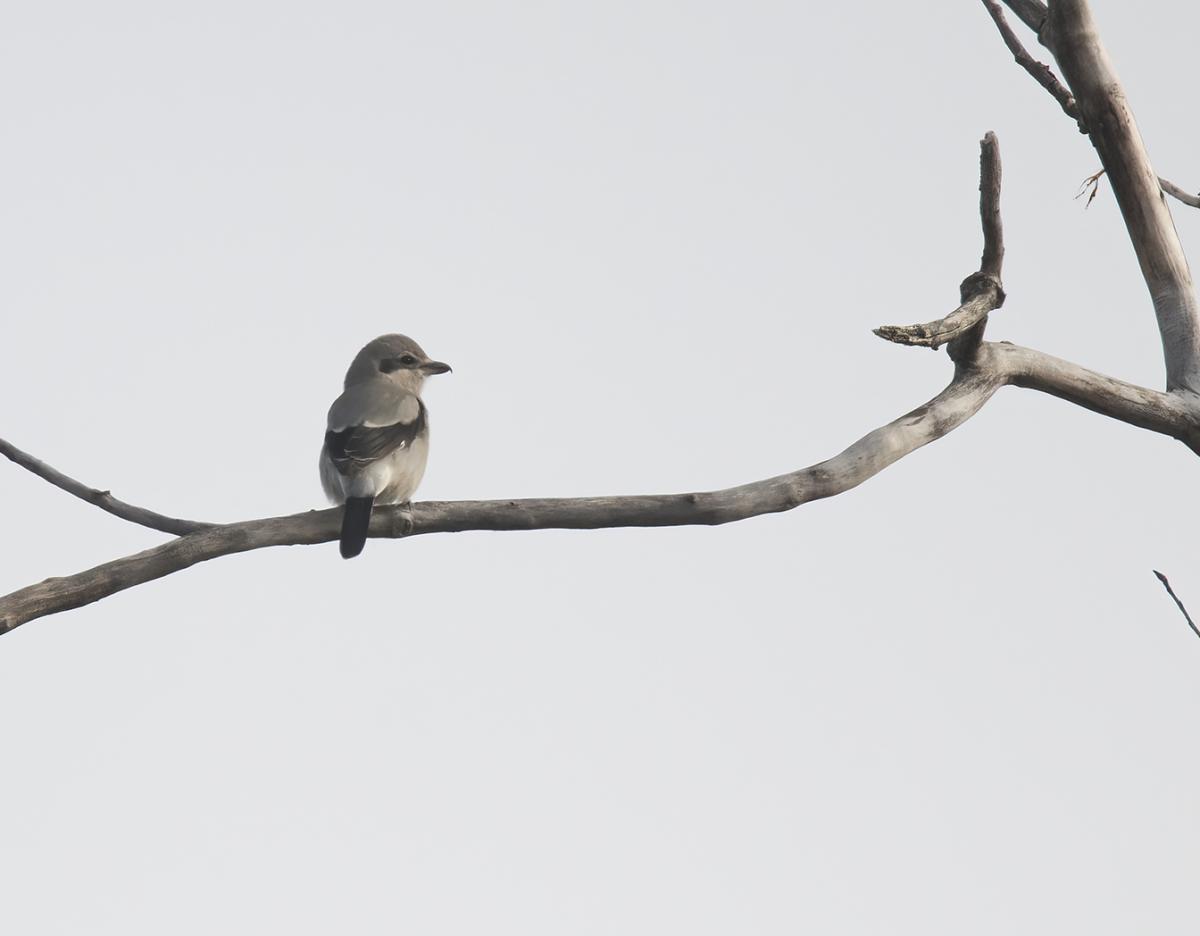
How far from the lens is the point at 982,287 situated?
16.8 ft

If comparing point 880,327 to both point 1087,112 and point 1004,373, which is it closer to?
point 1004,373

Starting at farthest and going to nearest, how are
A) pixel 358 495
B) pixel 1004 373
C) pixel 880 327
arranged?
pixel 358 495 < pixel 1004 373 < pixel 880 327

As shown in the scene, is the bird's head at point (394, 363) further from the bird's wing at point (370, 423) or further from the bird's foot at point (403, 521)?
the bird's foot at point (403, 521)

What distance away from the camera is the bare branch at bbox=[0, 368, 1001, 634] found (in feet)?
15.8

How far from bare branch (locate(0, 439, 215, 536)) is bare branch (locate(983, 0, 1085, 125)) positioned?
3.99 meters

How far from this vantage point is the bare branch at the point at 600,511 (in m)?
4.82

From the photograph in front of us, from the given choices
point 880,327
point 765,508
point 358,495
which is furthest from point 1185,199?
point 358,495

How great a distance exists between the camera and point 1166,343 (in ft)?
18.7

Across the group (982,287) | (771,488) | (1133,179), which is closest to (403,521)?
(771,488)

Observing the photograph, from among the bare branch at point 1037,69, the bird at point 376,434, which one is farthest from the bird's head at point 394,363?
the bare branch at point 1037,69

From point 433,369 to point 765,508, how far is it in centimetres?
474

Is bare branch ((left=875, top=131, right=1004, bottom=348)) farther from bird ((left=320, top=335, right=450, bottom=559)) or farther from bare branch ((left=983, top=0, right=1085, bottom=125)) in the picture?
bird ((left=320, top=335, right=450, bottom=559))

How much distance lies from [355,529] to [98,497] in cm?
122

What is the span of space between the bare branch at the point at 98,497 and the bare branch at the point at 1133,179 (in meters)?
3.91
